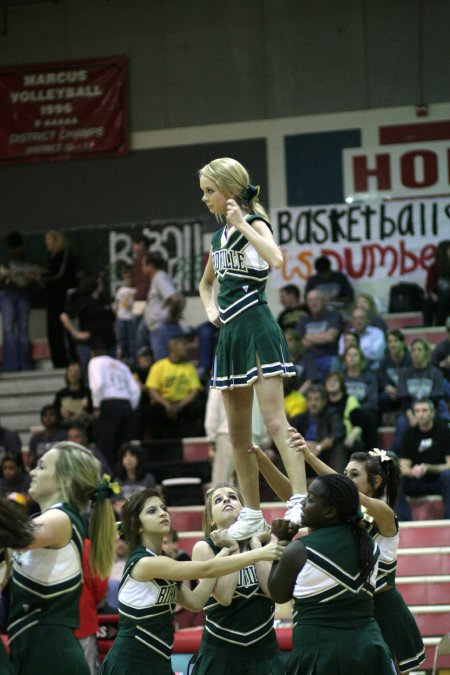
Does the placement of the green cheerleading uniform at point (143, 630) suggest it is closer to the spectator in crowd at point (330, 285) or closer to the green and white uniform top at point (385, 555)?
the green and white uniform top at point (385, 555)

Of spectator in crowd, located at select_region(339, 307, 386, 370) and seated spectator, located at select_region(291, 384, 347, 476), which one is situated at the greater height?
spectator in crowd, located at select_region(339, 307, 386, 370)

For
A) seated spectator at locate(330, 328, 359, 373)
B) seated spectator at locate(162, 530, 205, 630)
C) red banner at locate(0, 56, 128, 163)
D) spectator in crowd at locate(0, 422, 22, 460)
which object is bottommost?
seated spectator at locate(162, 530, 205, 630)

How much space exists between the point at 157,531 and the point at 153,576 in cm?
23

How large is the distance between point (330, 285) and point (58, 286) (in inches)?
131

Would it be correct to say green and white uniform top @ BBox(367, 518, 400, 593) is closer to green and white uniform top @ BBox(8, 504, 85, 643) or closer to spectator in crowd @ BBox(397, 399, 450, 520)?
green and white uniform top @ BBox(8, 504, 85, 643)

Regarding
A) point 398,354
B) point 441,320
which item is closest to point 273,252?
point 398,354

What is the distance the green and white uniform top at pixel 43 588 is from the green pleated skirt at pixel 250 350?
2.92ft

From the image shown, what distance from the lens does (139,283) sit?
14.2 meters

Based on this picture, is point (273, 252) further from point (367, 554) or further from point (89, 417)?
point (89, 417)

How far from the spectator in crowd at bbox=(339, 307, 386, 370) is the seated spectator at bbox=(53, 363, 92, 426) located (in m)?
2.58

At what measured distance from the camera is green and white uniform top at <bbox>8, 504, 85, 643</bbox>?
4734mm

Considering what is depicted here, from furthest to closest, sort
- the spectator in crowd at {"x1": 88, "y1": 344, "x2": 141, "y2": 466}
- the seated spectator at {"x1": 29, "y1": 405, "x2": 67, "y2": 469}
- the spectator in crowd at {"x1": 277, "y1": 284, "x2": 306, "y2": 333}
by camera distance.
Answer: the spectator in crowd at {"x1": 277, "y1": 284, "x2": 306, "y2": 333}
the seated spectator at {"x1": 29, "y1": 405, "x2": 67, "y2": 469}
the spectator in crowd at {"x1": 88, "y1": 344, "x2": 141, "y2": 466}

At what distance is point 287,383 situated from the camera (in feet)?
34.4

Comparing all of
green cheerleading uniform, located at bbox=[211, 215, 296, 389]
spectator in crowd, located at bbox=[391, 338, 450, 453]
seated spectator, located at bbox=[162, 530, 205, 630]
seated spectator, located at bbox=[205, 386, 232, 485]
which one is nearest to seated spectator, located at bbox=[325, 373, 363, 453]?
spectator in crowd, located at bbox=[391, 338, 450, 453]
